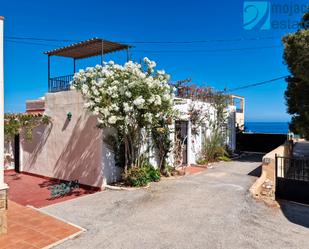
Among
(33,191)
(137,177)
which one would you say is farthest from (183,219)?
(33,191)

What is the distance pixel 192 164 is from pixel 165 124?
384cm

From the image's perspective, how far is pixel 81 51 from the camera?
11.6 metres

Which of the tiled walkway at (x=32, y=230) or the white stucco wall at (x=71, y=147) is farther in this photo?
the white stucco wall at (x=71, y=147)

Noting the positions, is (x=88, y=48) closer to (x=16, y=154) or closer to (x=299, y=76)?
(x=16, y=154)

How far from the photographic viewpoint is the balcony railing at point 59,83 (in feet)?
37.3

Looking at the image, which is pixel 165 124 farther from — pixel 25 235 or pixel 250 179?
pixel 25 235

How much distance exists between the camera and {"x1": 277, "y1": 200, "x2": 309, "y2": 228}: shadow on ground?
6.09m

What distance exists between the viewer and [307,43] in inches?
446

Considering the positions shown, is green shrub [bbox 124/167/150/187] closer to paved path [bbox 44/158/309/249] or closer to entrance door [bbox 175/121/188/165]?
paved path [bbox 44/158/309/249]

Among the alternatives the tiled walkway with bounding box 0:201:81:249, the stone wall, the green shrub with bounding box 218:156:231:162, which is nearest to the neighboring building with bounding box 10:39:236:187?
the green shrub with bounding box 218:156:231:162

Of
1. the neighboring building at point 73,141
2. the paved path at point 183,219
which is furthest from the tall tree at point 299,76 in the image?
the paved path at point 183,219

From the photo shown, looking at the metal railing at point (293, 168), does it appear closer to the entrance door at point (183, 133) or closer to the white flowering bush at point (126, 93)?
the entrance door at point (183, 133)

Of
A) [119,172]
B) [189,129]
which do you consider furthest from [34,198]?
[189,129]

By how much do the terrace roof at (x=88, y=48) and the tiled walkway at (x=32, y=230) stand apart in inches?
245
